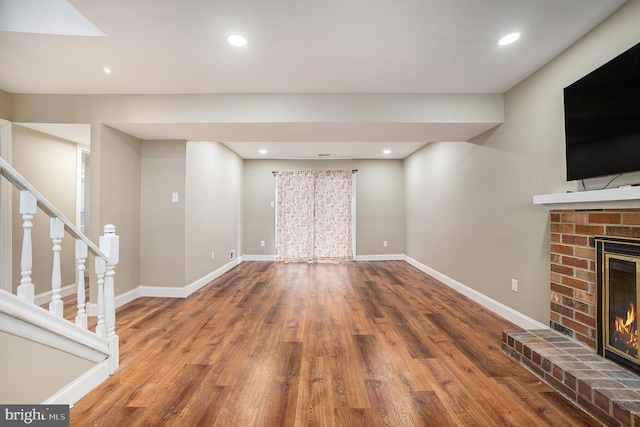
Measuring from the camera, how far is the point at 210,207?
14.9 ft

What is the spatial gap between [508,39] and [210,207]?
4270 mm

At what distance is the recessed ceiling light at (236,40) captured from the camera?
2.06 metres

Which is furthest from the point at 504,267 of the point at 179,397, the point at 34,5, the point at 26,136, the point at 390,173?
the point at 26,136

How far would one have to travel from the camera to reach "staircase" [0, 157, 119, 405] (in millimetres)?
1316

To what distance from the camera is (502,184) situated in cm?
301

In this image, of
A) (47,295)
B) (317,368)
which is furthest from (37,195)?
(47,295)

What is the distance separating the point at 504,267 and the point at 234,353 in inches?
114

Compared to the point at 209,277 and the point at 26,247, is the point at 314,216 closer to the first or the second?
the point at 209,277

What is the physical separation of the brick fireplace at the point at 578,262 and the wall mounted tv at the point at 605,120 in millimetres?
322

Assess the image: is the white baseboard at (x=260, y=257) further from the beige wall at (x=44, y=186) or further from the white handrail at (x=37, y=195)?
the white handrail at (x=37, y=195)

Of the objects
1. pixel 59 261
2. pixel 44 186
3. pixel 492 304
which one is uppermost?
pixel 44 186

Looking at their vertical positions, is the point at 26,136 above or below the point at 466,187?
above

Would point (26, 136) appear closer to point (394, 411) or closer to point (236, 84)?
point (236, 84)

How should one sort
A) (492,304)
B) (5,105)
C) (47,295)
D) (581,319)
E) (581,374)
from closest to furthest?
1. (581,374)
2. (581,319)
3. (5,105)
4. (492,304)
5. (47,295)
